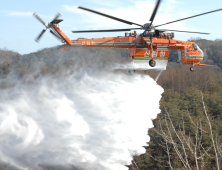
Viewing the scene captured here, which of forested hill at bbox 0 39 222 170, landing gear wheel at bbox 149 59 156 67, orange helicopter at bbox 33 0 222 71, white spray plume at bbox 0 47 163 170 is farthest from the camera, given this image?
landing gear wheel at bbox 149 59 156 67

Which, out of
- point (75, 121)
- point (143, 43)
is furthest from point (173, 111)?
point (75, 121)

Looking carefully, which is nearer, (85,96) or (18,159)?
(85,96)

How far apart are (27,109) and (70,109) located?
253 cm

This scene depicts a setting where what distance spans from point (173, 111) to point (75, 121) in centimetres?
1796

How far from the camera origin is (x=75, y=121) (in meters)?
14.7

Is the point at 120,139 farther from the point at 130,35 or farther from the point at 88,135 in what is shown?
the point at 130,35

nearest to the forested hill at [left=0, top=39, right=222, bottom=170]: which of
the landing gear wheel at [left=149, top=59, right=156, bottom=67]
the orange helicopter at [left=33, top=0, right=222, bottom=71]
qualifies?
the orange helicopter at [left=33, top=0, right=222, bottom=71]

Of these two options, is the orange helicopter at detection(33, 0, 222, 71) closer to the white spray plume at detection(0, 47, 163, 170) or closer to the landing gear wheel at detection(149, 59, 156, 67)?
the landing gear wheel at detection(149, 59, 156, 67)

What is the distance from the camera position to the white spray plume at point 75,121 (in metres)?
14.6

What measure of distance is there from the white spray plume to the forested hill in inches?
52.0

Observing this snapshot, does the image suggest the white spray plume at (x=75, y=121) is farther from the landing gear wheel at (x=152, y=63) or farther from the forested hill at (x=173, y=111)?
the landing gear wheel at (x=152, y=63)

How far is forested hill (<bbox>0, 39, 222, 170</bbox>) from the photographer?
363 inches

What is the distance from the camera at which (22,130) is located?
14.7 meters

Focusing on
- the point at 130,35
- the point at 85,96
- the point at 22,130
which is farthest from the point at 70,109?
the point at 130,35
